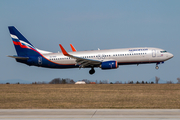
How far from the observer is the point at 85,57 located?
50500mm

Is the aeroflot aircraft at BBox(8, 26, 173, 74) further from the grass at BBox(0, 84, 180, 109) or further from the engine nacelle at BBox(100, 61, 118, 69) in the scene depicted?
the grass at BBox(0, 84, 180, 109)

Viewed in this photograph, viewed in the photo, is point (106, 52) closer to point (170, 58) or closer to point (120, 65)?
point (120, 65)

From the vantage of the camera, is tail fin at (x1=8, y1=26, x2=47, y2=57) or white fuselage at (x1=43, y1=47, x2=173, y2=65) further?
tail fin at (x1=8, y1=26, x2=47, y2=57)

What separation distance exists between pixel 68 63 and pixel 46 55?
185 inches

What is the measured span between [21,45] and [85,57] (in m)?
13.1

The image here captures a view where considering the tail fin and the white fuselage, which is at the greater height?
the tail fin

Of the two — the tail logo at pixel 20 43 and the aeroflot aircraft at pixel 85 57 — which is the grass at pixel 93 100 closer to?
the aeroflot aircraft at pixel 85 57

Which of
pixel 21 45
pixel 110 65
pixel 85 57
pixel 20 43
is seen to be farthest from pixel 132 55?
pixel 20 43

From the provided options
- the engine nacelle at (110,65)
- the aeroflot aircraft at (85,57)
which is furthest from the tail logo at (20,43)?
the engine nacelle at (110,65)

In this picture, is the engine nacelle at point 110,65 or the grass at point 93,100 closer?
the grass at point 93,100

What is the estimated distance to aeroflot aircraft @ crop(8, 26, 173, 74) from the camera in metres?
47.0

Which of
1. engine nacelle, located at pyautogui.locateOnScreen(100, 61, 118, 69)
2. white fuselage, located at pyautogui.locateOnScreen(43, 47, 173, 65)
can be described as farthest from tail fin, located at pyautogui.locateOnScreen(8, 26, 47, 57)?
engine nacelle, located at pyautogui.locateOnScreen(100, 61, 118, 69)

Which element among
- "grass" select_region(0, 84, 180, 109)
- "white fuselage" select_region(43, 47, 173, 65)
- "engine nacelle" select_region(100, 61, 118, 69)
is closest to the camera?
"grass" select_region(0, 84, 180, 109)

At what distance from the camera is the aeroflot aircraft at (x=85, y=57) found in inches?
1850
